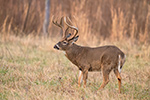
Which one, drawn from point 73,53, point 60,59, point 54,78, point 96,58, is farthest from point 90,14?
point 96,58

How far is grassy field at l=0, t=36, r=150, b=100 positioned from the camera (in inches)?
183

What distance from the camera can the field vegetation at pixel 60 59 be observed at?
4791 millimetres

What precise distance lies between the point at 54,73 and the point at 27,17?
6593 millimetres

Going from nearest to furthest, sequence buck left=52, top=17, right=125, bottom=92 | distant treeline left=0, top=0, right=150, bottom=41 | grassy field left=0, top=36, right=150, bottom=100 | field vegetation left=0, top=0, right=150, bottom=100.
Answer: grassy field left=0, top=36, right=150, bottom=100, field vegetation left=0, top=0, right=150, bottom=100, buck left=52, top=17, right=125, bottom=92, distant treeline left=0, top=0, right=150, bottom=41

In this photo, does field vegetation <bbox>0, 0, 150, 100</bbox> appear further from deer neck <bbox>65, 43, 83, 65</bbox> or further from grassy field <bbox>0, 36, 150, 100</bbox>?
deer neck <bbox>65, 43, 83, 65</bbox>

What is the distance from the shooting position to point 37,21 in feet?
41.3

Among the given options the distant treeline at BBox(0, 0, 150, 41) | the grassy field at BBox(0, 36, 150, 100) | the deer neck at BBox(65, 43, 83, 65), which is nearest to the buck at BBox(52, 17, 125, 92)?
the deer neck at BBox(65, 43, 83, 65)

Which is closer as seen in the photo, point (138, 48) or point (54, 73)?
point (54, 73)

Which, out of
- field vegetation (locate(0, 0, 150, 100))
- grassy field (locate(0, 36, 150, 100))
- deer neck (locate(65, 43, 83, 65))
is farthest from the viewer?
deer neck (locate(65, 43, 83, 65))

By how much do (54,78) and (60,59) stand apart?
2.18 meters

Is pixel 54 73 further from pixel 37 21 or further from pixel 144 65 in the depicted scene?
pixel 37 21

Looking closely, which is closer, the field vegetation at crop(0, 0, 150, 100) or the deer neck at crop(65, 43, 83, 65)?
the field vegetation at crop(0, 0, 150, 100)

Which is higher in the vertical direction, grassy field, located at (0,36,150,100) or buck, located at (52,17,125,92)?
buck, located at (52,17,125,92)

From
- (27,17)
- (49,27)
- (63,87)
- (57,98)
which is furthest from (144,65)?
(27,17)
